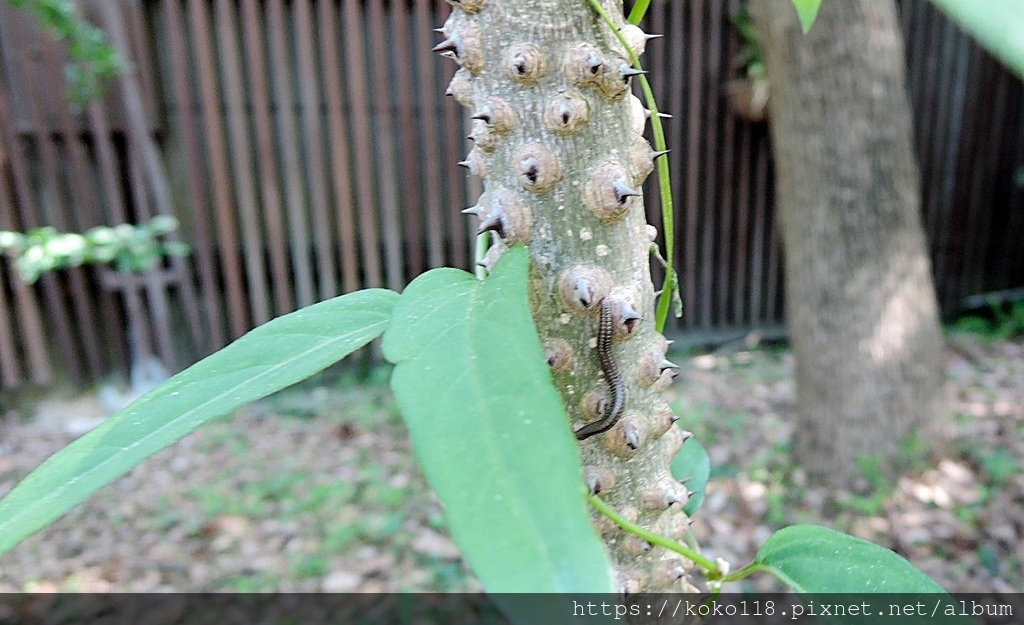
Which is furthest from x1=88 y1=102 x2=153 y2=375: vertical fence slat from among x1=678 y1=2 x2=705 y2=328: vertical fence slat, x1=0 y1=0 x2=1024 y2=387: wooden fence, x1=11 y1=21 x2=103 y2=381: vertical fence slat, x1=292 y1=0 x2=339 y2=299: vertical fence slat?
x1=678 y1=2 x2=705 y2=328: vertical fence slat

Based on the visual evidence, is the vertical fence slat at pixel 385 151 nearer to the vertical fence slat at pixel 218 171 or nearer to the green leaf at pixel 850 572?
the vertical fence slat at pixel 218 171

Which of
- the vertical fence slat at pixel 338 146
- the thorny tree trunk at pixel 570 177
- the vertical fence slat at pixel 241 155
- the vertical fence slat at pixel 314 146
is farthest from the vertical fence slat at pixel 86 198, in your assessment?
the thorny tree trunk at pixel 570 177

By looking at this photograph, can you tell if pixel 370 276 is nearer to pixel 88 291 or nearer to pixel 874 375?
pixel 88 291

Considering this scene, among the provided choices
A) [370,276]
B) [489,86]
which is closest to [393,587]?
[370,276]

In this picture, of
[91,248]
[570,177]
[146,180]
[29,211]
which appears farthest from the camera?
[146,180]

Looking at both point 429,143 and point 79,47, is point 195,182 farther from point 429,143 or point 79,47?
point 429,143

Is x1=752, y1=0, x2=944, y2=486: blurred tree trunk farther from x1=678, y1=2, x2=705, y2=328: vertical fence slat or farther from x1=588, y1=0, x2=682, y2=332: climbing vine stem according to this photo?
x1=588, y1=0, x2=682, y2=332: climbing vine stem

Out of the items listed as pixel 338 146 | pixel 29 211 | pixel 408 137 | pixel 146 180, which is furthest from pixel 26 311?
pixel 408 137
